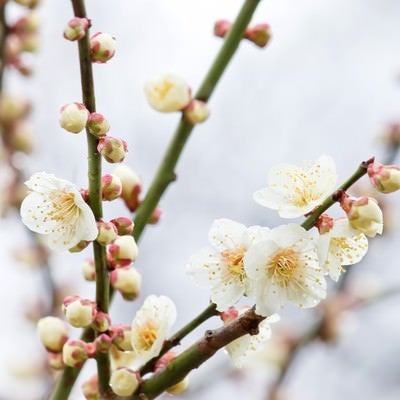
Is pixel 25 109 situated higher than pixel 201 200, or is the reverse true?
A: pixel 25 109

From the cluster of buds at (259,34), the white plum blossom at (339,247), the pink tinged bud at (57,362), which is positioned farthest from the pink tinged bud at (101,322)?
the cluster of buds at (259,34)

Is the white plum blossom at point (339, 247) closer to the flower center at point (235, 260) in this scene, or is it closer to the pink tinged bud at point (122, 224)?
the flower center at point (235, 260)

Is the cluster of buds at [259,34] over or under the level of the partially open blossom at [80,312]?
over

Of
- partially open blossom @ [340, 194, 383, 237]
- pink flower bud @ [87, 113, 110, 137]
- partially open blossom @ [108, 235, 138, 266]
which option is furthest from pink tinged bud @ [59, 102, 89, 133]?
partially open blossom @ [340, 194, 383, 237]

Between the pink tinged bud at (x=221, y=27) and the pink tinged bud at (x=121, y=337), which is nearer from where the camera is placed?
the pink tinged bud at (x=121, y=337)

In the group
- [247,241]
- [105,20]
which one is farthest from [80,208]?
[105,20]

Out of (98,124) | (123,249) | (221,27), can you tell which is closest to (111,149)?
(98,124)

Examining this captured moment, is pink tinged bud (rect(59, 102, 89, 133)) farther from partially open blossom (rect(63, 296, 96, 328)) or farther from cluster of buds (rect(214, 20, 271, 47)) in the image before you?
cluster of buds (rect(214, 20, 271, 47))

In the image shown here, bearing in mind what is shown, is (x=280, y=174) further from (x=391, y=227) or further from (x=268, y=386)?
(x=391, y=227)
